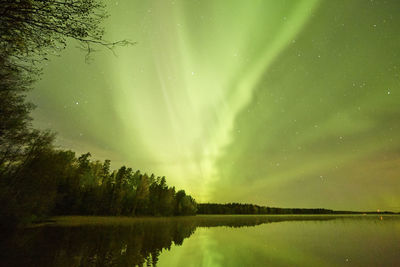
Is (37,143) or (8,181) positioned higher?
(37,143)

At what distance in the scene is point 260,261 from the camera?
1816 centimetres

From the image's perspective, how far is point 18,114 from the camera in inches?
819

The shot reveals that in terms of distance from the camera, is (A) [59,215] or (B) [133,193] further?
(B) [133,193]

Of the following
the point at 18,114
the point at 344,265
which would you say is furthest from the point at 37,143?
the point at 344,265

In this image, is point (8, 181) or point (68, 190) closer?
point (8, 181)

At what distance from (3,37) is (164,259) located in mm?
16741

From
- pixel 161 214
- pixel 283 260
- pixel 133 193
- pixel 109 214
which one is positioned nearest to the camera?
pixel 283 260

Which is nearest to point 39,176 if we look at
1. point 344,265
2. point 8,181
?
point 8,181

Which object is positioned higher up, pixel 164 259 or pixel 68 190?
pixel 68 190

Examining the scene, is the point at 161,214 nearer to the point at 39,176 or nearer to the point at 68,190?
the point at 68,190

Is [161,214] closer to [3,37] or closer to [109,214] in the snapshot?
[109,214]

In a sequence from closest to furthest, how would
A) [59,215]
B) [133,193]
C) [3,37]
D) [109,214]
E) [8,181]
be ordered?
1. [3,37]
2. [8,181]
3. [59,215]
4. [109,214]
5. [133,193]

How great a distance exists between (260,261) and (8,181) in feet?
107

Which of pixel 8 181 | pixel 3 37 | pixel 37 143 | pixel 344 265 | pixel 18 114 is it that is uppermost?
pixel 37 143
